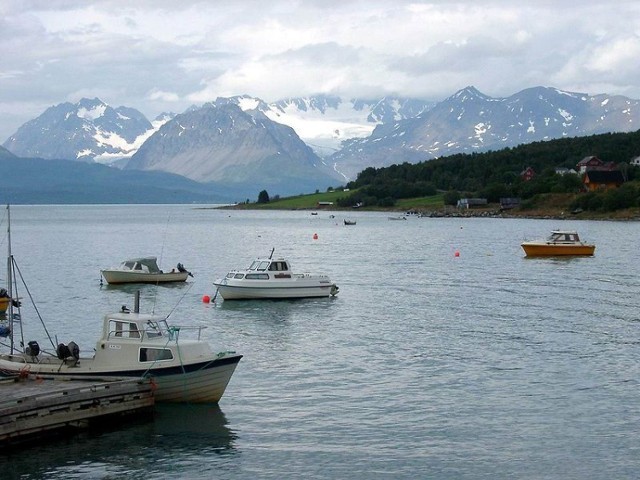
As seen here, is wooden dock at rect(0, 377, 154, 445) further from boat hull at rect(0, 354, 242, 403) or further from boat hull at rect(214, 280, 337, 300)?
boat hull at rect(214, 280, 337, 300)

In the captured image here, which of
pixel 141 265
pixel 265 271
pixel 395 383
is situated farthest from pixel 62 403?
pixel 141 265

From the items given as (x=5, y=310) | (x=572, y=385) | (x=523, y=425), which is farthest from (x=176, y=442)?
(x=5, y=310)

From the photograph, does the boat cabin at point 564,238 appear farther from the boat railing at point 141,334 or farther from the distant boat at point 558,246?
the boat railing at point 141,334

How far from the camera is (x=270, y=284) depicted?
68.7 metres

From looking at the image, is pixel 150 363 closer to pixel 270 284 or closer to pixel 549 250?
pixel 270 284

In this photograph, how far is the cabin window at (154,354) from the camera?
36062mm

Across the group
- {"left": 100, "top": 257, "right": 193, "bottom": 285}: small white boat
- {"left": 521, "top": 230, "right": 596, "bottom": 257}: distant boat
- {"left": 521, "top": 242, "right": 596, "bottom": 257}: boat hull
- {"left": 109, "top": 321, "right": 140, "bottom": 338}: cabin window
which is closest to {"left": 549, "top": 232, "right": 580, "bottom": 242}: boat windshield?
{"left": 521, "top": 230, "right": 596, "bottom": 257}: distant boat

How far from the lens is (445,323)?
5709cm

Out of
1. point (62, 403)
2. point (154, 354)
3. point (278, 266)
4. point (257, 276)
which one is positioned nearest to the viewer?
point (62, 403)

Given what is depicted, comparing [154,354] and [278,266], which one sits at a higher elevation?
[278,266]

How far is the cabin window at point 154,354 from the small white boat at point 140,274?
4554cm

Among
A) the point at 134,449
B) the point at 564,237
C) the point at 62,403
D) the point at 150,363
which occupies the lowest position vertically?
the point at 134,449

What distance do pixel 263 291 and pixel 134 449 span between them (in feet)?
121

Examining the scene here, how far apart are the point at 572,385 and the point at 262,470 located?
1574 cm
